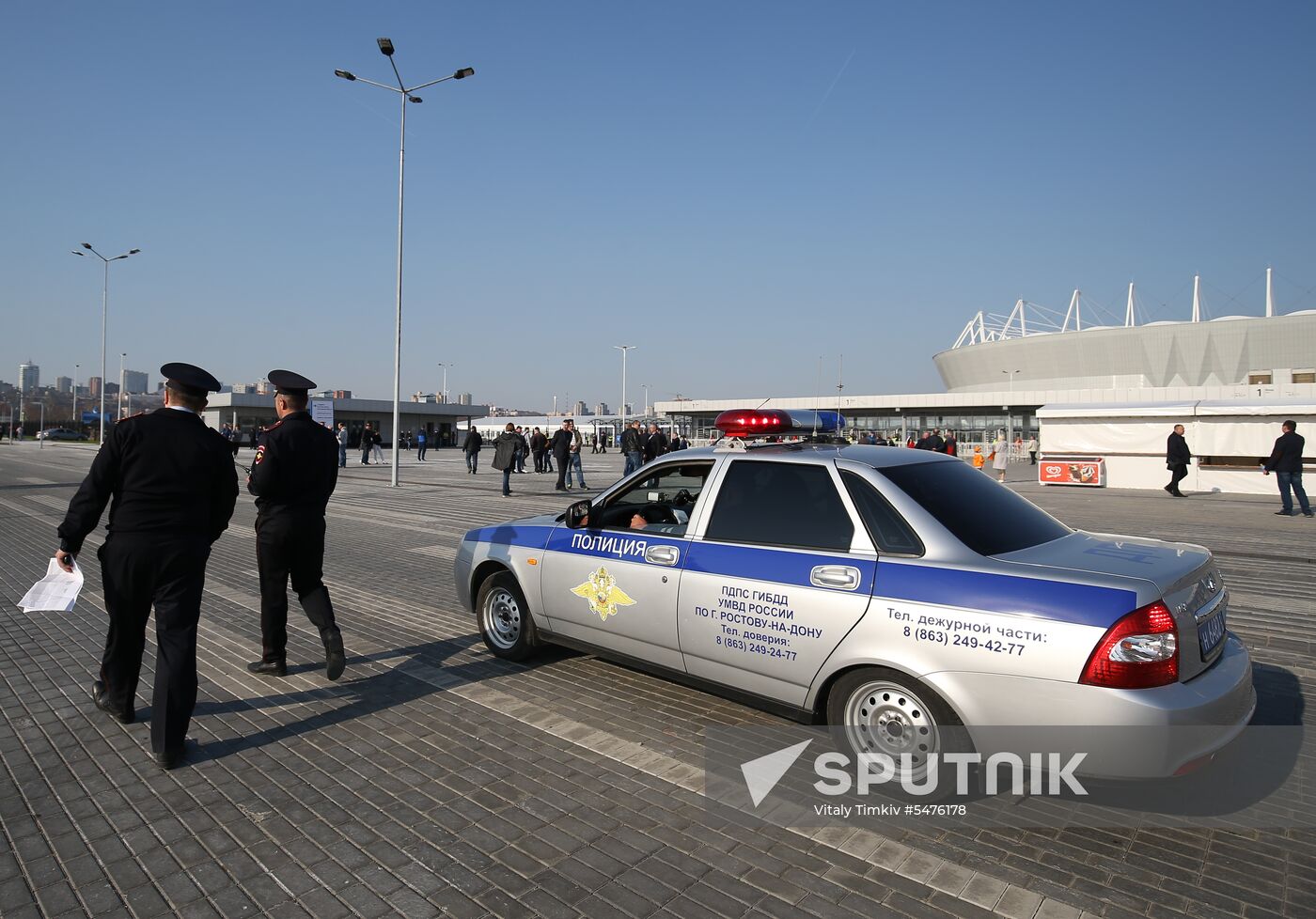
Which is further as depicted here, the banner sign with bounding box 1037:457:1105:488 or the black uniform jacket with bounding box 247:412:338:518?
the banner sign with bounding box 1037:457:1105:488

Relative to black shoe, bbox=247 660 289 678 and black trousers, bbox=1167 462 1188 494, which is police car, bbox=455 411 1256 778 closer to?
black shoe, bbox=247 660 289 678

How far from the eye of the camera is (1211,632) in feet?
11.2

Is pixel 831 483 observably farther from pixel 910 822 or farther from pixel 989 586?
pixel 910 822

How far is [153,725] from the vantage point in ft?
12.6

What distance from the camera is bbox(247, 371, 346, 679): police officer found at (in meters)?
4.82

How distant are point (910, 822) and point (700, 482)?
2108 mm

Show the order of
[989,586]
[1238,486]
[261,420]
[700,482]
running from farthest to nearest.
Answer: [261,420], [1238,486], [700,482], [989,586]

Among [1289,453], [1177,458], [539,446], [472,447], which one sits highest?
[1289,453]

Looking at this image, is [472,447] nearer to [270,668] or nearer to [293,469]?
[270,668]

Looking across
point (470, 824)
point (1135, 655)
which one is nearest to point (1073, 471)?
point (1135, 655)

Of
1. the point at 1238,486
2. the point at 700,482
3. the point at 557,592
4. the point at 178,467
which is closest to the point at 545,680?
the point at 557,592

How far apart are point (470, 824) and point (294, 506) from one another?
2526 mm

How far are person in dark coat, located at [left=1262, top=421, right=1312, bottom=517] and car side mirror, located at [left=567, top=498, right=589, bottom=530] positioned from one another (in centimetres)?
1638

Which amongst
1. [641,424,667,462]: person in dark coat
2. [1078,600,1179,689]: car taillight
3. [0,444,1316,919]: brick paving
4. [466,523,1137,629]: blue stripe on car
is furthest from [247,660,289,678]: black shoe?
[641,424,667,462]: person in dark coat
